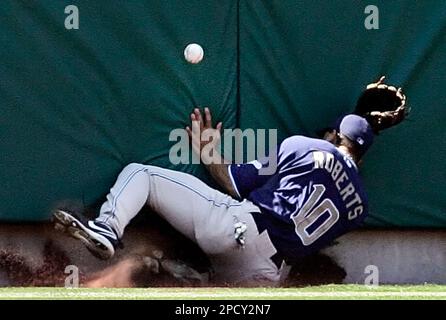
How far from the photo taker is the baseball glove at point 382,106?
1003 centimetres

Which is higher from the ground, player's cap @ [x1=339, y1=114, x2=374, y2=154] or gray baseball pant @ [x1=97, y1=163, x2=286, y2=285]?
player's cap @ [x1=339, y1=114, x2=374, y2=154]

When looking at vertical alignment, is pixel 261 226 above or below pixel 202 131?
below

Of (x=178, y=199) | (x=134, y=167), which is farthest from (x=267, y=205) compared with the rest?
(x=134, y=167)

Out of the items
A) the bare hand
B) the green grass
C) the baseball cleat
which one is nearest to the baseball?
the bare hand

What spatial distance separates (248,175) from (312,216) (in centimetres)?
51

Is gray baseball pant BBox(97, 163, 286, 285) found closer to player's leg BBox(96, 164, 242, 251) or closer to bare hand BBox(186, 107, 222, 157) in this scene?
player's leg BBox(96, 164, 242, 251)

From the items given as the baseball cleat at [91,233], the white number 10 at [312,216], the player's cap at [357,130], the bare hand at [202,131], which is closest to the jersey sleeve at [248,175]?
the bare hand at [202,131]

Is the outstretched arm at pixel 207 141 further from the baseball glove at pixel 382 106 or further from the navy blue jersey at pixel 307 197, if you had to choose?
the baseball glove at pixel 382 106

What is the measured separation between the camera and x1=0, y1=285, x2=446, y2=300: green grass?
9.08 meters

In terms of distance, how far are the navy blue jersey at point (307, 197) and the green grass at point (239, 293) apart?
34 cm

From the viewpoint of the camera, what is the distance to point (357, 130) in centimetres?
992

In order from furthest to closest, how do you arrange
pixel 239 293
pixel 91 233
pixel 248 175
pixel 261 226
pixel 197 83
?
pixel 197 83, pixel 248 175, pixel 261 226, pixel 91 233, pixel 239 293

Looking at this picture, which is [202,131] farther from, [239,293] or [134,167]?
[239,293]

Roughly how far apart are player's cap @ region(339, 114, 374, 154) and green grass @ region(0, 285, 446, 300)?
96 centimetres
